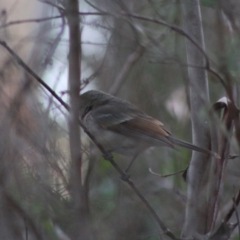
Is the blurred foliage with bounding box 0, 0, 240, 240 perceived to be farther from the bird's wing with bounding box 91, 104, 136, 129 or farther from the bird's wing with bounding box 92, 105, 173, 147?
the bird's wing with bounding box 91, 104, 136, 129

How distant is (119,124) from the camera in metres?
4.34

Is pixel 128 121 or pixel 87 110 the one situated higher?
pixel 87 110

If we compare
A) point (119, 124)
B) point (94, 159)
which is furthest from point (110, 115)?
point (94, 159)

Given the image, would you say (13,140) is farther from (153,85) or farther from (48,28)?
(153,85)

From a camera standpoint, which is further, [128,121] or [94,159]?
[128,121]

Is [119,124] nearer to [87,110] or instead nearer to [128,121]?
[128,121]

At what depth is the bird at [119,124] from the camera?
13.5ft

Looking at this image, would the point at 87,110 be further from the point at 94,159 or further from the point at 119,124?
the point at 94,159

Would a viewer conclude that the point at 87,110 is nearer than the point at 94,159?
No

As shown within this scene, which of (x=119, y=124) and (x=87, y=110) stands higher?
(x=87, y=110)

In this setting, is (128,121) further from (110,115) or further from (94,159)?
(94,159)

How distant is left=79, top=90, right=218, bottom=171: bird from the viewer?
→ 4121mm

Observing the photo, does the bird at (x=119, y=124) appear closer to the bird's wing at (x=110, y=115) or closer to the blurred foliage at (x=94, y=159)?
the bird's wing at (x=110, y=115)

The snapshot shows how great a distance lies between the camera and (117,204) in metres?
2.86
